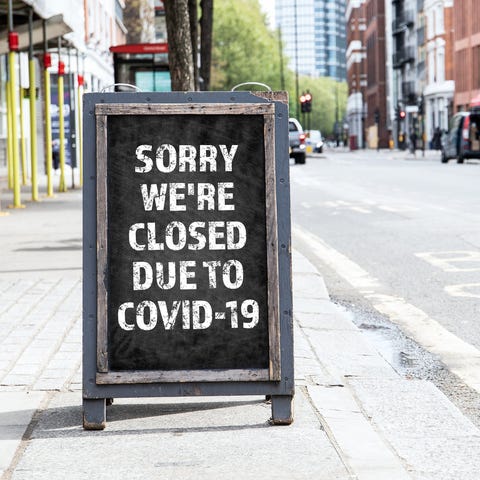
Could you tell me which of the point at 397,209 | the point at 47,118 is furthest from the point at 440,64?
the point at 397,209

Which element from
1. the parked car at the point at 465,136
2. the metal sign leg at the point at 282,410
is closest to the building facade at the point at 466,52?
the parked car at the point at 465,136

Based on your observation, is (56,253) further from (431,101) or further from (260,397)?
(431,101)

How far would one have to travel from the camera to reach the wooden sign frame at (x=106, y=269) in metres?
5.38

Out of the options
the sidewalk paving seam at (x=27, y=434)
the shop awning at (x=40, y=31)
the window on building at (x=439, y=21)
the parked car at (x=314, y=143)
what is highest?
the window on building at (x=439, y=21)

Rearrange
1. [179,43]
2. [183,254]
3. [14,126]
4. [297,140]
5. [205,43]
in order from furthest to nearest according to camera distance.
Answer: [297,140], [205,43], [14,126], [179,43], [183,254]

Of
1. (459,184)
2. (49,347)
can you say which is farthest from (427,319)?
(459,184)

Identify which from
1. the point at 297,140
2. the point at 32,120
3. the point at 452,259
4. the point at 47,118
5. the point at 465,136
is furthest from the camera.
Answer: the point at 297,140

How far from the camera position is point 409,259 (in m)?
13.0

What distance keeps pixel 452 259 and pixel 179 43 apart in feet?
17.9

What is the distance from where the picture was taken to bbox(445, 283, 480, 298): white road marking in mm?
10039

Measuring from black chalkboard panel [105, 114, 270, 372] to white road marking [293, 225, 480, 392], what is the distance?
149 cm

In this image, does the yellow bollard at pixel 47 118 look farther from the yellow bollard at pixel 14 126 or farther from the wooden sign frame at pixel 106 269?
the wooden sign frame at pixel 106 269

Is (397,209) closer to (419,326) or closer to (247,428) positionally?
(419,326)

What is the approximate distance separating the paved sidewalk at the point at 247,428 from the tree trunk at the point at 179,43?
9.16 meters
